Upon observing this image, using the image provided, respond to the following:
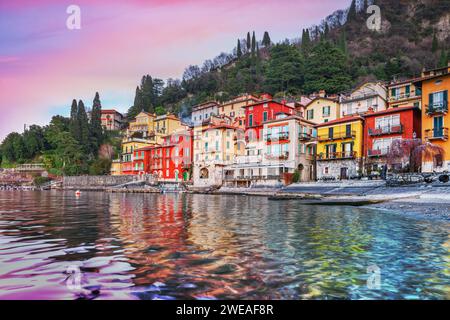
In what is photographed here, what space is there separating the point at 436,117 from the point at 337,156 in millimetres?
13777

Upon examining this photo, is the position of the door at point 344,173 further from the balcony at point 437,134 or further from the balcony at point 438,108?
the balcony at point 438,108

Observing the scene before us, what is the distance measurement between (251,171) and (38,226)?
4432cm

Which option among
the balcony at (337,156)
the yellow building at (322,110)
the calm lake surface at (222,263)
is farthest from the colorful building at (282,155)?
the calm lake surface at (222,263)

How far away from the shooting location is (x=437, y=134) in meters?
37.4

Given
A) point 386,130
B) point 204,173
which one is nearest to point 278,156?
point 386,130

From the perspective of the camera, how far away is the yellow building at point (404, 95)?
175 feet

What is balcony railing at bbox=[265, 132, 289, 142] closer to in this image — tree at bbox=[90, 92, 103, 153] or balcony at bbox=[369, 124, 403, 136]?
balcony at bbox=[369, 124, 403, 136]

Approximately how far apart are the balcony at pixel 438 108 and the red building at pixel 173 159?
45.7 m

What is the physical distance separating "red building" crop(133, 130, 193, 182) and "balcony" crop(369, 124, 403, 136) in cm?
3837

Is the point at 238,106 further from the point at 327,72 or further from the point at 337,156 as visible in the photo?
the point at 337,156


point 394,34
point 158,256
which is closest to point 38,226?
point 158,256

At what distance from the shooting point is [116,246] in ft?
30.7
